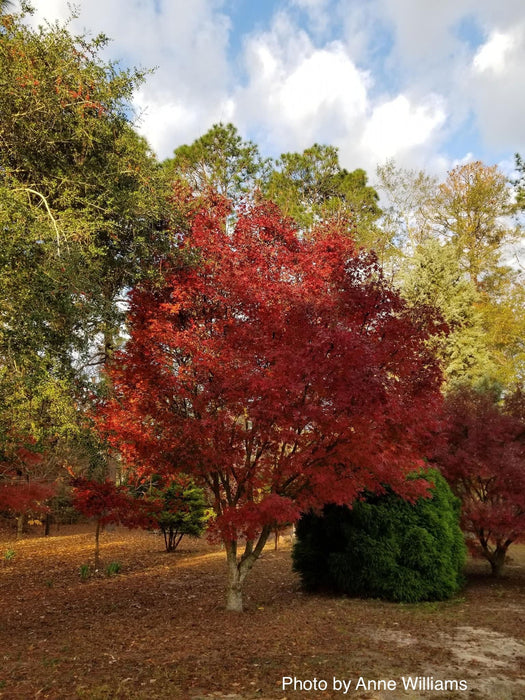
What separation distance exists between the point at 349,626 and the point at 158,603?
3329 millimetres

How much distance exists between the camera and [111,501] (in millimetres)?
8422

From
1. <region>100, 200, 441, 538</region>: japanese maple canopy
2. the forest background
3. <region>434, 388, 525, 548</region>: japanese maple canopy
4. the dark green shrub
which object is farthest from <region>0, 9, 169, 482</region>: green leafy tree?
<region>434, 388, 525, 548</region>: japanese maple canopy

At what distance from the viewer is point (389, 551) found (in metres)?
8.77

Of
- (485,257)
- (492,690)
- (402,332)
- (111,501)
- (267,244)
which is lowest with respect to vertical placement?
(492,690)

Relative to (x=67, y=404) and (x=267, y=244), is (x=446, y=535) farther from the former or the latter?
(x=67, y=404)

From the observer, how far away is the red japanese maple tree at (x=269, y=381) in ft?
20.4

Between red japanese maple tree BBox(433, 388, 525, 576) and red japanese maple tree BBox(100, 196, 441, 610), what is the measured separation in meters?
2.87

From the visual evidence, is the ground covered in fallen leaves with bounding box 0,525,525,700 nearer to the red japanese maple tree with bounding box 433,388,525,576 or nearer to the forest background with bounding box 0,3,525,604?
the red japanese maple tree with bounding box 433,388,525,576

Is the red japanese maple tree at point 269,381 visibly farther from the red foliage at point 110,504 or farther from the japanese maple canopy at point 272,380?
the red foliage at point 110,504

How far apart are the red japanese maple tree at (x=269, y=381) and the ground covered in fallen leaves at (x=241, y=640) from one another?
1.30 metres

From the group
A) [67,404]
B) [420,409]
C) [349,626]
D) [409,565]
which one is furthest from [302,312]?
[409,565]

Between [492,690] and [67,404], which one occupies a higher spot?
[67,404]

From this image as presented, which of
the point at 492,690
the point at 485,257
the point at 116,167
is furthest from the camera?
the point at 485,257

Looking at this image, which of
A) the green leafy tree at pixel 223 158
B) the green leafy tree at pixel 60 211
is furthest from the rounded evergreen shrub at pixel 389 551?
the green leafy tree at pixel 223 158
